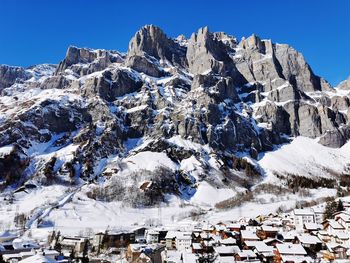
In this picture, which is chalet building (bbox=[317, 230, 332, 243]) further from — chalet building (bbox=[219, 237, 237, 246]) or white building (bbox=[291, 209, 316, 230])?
chalet building (bbox=[219, 237, 237, 246])

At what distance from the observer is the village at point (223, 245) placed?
Result: 251ft

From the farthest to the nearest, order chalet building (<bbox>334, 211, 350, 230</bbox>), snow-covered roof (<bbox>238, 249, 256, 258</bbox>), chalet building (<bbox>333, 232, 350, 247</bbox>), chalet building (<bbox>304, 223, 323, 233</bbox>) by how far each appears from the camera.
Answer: chalet building (<bbox>304, 223, 323, 233</bbox>)
chalet building (<bbox>334, 211, 350, 230</bbox>)
chalet building (<bbox>333, 232, 350, 247</bbox>)
snow-covered roof (<bbox>238, 249, 256, 258</bbox>)

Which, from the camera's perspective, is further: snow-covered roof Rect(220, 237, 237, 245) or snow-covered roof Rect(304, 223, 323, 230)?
snow-covered roof Rect(304, 223, 323, 230)

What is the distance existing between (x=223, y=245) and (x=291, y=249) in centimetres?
1461

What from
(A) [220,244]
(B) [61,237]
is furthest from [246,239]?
(B) [61,237]

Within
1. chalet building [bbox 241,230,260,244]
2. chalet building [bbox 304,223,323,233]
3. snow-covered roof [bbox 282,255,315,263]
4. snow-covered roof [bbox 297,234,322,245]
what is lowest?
snow-covered roof [bbox 282,255,315,263]

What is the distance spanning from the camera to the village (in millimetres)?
76375

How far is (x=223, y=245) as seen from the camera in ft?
281

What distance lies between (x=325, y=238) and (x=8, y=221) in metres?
108

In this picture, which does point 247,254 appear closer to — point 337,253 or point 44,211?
point 337,253

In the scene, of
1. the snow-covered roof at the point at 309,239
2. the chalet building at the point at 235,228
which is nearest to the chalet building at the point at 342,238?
the snow-covered roof at the point at 309,239

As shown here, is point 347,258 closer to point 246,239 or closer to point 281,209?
point 246,239

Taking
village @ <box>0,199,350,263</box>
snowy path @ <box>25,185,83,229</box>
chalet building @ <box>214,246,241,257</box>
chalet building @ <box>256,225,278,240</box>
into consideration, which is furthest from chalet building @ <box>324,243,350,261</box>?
snowy path @ <box>25,185,83,229</box>

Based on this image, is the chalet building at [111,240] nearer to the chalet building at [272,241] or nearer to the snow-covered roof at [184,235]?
the snow-covered roof at [184,235]
